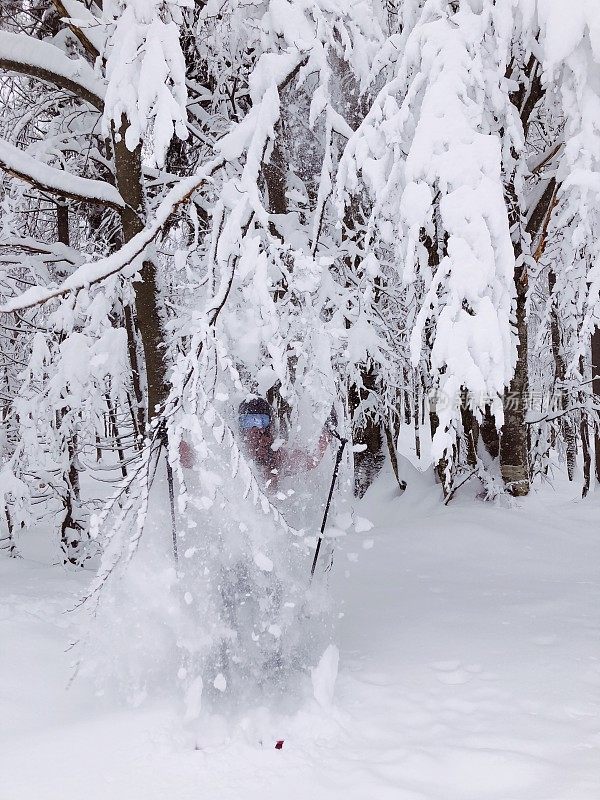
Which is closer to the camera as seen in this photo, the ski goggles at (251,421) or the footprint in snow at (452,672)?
the footprint in snow at (452,672)

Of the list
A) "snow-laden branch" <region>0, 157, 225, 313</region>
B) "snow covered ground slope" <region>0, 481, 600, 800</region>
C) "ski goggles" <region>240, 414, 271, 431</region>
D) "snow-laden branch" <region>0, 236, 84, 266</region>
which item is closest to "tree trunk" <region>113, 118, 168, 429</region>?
"ski goggles" <region>240, 414, 271, 431</region>

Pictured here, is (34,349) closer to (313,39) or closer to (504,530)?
(313,39)

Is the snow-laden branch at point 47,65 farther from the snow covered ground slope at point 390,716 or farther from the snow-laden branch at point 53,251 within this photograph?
the snow covered ground slope at point 390,716

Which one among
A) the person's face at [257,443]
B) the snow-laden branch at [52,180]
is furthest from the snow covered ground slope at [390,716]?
the snow-laden branch at [52,180]

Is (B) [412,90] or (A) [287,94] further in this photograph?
(A) [287,94]

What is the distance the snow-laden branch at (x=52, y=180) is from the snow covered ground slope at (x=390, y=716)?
2931 mm

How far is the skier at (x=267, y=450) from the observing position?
12.5 ft

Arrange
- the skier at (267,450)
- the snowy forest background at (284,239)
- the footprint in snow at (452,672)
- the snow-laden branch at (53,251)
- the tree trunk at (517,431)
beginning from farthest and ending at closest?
the snow-laden branch at (53,251) → the tree trunk at (517,431) → the skier at (267,450) → the footprint in snow at (452,672) → the snowy forest background at (284,239)

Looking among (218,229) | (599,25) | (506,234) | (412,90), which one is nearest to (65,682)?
(218,229)

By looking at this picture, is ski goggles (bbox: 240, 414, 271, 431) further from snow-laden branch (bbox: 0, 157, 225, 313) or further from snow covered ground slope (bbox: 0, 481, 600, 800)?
snow covered ground slope (bbox: 0, 481, 600, 800)

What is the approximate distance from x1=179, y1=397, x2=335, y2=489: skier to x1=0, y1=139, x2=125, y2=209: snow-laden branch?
6.21 feet

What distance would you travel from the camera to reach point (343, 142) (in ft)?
18.3

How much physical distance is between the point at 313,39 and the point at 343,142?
184 centimetres

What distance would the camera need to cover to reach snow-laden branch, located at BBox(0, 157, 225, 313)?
10.3 feet
